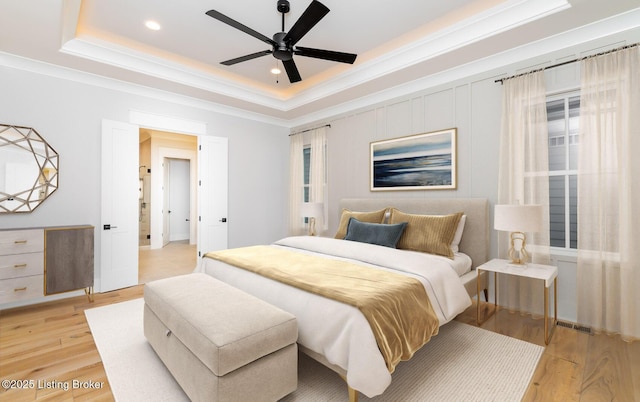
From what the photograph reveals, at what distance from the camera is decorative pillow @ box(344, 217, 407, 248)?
326cm

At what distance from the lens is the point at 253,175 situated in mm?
5410

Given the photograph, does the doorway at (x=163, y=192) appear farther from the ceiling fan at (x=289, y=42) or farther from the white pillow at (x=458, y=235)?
the white pillow at (x=458, y=235)

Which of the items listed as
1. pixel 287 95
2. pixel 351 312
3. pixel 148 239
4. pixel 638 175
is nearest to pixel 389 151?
pixel 287 95

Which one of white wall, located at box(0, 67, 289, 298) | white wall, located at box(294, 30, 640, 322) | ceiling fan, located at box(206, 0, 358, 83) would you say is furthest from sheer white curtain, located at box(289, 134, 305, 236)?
ceiling fan, located at box(206, 0, 358, 83)

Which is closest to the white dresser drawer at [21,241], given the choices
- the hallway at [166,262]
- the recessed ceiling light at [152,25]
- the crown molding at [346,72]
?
the hallway at [166,262]

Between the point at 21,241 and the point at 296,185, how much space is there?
3735 mm

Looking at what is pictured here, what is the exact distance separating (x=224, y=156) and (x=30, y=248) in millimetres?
2678

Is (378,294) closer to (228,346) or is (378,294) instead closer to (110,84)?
(228,346)

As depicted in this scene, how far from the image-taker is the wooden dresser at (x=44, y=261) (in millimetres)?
2943

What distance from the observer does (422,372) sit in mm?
2061

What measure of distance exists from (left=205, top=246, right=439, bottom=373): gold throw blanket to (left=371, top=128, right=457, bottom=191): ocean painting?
1.84 metres

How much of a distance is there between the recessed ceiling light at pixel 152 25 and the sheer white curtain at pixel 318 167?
276 centimetres

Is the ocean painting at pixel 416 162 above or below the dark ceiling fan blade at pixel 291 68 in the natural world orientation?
below

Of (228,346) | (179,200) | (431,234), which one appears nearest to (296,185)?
(431,234)
